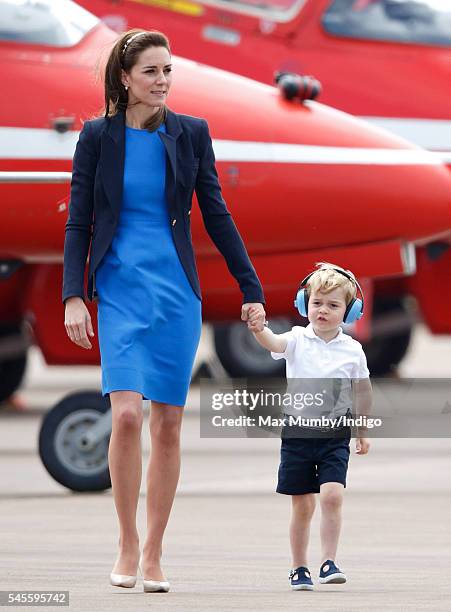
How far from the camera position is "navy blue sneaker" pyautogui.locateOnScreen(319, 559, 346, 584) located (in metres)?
6.80

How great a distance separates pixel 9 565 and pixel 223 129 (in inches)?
139

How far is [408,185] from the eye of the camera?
10469 millimetres

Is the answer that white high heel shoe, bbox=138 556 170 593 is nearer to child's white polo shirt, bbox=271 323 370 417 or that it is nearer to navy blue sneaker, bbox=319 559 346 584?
navy blue sneaker, bbox=319 559 346 584

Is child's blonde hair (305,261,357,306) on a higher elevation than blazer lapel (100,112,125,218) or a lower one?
lower

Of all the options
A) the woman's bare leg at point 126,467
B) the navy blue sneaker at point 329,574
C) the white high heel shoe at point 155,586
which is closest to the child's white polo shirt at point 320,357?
the woman's bare leg at point 126,467

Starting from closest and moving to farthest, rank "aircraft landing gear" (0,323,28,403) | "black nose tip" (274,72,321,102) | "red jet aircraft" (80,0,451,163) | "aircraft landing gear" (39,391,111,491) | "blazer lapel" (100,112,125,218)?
1. "blazer lapel" (100,112,125,218)
2. "aircraft landing gear" (39,391,111,491)
3. "black nose tip" (274,72,321,102)
4. "red jet aircraft" (80,0,451,163)
5. "aircraft landing gear" (0,323,28,403)

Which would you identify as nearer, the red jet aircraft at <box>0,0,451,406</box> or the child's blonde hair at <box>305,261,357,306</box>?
the child's blonde hair at <box>305,261,357,306</box>

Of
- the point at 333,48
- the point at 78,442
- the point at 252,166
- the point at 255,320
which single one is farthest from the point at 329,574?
the point at 333,48

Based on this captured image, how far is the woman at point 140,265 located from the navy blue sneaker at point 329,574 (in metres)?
0.53

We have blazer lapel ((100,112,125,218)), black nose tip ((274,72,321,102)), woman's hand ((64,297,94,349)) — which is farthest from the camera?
black nose tip ((274,72,321,102))

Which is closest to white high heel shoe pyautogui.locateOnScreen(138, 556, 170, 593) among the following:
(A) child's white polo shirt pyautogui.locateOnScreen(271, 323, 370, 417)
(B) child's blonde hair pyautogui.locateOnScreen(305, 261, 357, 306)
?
(A) child's white polo shirt pyautogui.locateOnScreen(271, 323, 370, 417)

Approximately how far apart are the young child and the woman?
189 mm

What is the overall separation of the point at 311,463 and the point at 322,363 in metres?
0.33

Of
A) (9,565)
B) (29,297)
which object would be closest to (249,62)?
(29,297)
